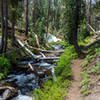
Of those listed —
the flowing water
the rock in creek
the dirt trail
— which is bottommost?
the flowing water

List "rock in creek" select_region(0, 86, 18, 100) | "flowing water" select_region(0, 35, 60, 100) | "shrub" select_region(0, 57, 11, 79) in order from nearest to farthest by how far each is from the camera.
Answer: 1. "rock in creek" select_region(0, 86, 18, 100)
2. "flowing water" select_region(0, 35, 60, 100)
3. "shrub" select_region(0, 57, 11, 79)

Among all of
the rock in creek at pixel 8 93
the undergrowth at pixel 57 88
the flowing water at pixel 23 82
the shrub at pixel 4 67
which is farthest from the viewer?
the shrub at pixel 4 67

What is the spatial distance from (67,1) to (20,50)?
23.4 ft

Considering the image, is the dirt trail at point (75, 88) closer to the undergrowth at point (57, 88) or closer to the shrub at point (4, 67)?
the undergrowth at point (57, 88)

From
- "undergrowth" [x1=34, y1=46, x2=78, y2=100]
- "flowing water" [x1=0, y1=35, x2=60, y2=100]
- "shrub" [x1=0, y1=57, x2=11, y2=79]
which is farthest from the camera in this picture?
"shrub" [x1=0, y1=57, x2=11, y2=79]

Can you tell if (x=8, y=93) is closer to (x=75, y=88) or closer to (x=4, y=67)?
(x=75, y=88)

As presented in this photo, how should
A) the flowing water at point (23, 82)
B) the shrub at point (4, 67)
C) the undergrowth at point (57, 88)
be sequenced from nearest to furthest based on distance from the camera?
the undergrowth at point (57, 88), the flowing water at point (23, 82), the shrub at point (4, 67)

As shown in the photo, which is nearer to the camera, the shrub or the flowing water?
the flowing water

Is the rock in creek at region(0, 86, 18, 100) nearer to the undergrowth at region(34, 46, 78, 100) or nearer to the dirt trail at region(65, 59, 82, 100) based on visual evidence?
the undergrowth at region(34, 46, 78, 100)

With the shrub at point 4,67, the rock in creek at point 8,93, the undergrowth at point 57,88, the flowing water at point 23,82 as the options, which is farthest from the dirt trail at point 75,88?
the shrub at point 4,67

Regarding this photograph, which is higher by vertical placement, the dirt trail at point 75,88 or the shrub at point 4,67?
the dirt trail at point 75,88

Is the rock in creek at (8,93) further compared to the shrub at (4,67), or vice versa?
the shrub at (4,67)

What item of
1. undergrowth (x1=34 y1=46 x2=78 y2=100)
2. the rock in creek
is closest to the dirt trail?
undergrowth (x1=34 y1=46 x2=78 y2=100)

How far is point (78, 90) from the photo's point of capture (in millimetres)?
6449
